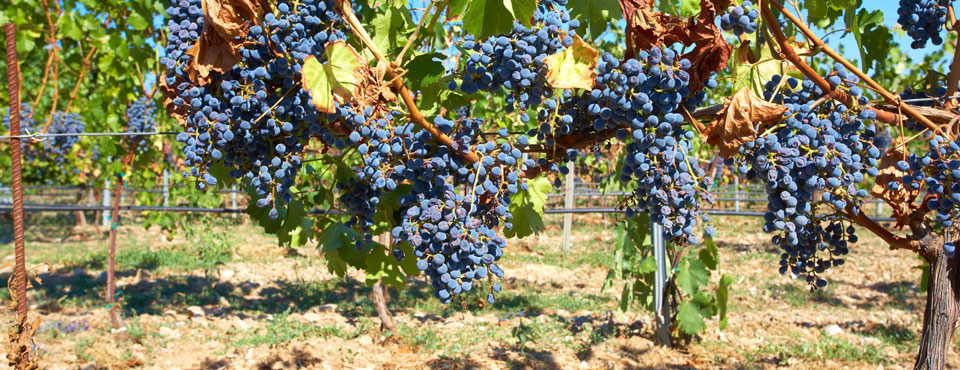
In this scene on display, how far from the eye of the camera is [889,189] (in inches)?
65.9

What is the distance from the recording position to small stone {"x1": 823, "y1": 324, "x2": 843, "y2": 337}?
4953mm

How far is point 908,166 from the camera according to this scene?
1592mm

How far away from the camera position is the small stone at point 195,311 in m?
5.45

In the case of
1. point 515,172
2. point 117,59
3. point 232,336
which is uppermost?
point 117,59

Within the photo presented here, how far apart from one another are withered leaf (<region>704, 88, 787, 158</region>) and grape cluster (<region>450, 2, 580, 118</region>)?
402 millimetres

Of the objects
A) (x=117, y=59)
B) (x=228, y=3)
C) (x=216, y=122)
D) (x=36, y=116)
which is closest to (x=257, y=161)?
(x=216, y=122)

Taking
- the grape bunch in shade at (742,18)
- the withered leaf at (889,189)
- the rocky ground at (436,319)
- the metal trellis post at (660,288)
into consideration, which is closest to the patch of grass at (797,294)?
the rocky ground at (436,319)

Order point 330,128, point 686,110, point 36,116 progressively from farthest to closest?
point 36,116
point 330,128
point 686,110

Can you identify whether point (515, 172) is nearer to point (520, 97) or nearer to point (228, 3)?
point (520, 97)

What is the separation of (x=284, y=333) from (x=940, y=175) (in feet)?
14.0

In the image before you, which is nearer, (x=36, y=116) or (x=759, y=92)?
(x=759, y=92)

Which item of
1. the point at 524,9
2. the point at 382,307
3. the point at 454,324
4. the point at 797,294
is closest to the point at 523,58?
the point at 524,9

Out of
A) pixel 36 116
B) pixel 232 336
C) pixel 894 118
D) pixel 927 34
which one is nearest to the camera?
pixel 894 118

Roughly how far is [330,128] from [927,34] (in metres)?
1.92
